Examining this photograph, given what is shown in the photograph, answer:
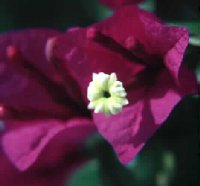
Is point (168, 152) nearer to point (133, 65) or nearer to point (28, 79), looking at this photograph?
point (133, 65)

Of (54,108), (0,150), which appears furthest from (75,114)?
(0,150)

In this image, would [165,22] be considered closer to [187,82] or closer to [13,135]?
[187,82]

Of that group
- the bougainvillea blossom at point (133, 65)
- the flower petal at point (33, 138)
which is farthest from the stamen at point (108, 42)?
the flower petal at point (33, 138)

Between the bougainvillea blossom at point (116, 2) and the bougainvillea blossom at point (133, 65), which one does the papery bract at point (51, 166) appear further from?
the bougainvillea blossom at point (116, 2)

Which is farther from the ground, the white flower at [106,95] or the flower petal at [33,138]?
the white flower at [106,95]

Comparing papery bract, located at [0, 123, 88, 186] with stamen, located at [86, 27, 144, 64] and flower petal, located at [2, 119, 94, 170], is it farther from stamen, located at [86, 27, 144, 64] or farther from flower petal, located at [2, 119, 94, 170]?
stamen, located at [86, 27, 144, 64]

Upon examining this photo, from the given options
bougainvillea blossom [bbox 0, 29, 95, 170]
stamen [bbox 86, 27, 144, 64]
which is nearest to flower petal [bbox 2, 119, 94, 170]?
bougainvillea blossom [bbox 0, 29, 95, 170]
